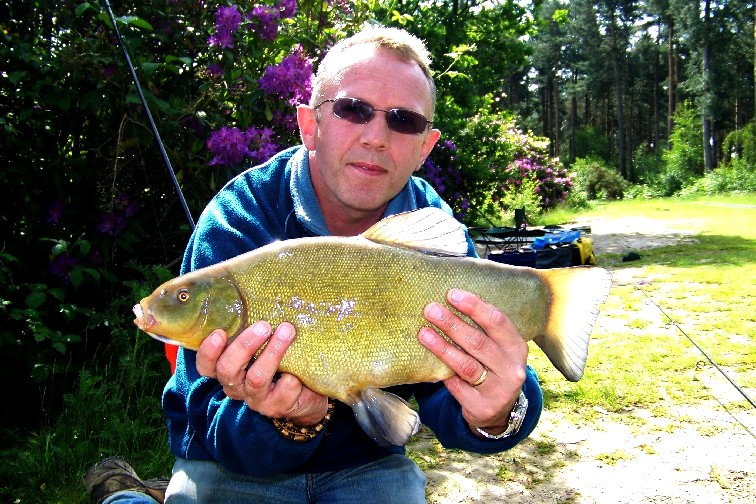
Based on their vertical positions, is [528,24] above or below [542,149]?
above

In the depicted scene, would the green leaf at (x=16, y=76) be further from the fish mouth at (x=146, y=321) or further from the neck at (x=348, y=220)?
the fish mouth at (x=146, y=321)

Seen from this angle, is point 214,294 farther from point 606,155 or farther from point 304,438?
point 606,155

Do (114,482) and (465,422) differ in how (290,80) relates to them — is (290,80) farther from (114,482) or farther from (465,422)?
(465,422)

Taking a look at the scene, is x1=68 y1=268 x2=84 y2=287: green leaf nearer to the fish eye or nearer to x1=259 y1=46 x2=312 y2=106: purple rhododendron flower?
x1=259 y1=46 x2=312 y2=106: purple rhododendron flower

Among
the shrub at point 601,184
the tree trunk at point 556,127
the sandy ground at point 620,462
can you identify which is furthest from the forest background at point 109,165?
the tree trunk at point 556,127

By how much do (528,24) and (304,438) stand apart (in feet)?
52.9

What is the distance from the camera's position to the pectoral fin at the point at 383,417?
167 cm

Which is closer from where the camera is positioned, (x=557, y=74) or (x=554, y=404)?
(x=554, y=404)

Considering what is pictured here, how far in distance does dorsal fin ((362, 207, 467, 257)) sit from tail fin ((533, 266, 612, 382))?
0.26m

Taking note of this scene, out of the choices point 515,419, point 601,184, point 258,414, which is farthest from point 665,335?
point 601,184

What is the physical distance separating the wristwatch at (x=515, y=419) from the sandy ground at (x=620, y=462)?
1.39 m

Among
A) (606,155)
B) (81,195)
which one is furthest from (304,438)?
(606,155)

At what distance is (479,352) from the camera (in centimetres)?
175

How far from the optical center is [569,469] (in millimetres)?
3574
